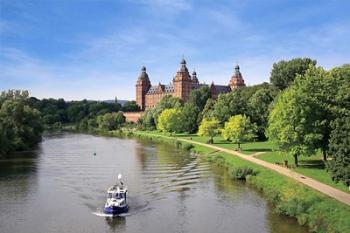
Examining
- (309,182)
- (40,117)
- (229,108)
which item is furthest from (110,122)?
(309,182)

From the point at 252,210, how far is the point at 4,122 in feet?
143

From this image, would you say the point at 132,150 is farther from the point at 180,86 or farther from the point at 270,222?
the point at 180,86

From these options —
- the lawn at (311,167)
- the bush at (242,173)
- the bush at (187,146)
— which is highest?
the bush at (187,146)

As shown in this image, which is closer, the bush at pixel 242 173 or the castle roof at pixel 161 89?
the bush at pixel 242 173

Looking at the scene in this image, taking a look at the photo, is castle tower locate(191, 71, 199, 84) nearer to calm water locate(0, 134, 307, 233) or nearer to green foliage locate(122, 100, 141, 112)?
green foliage locate(122, 100, 141, 112)

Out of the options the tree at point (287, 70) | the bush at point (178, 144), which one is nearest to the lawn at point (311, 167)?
the bush at point (178, 144)

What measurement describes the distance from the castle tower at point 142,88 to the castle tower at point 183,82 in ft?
79.0

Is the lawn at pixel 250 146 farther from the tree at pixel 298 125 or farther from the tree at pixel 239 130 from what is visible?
the tree at pixel 298 125

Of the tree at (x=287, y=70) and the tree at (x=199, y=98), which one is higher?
the tree at (x=287, y=70)

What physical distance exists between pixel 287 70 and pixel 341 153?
214 ft

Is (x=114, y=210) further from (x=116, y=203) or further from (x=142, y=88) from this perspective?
(x=142, y=88)

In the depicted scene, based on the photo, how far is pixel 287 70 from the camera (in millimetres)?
91562

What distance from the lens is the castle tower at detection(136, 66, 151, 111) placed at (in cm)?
18350

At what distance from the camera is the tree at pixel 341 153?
28016 mm
